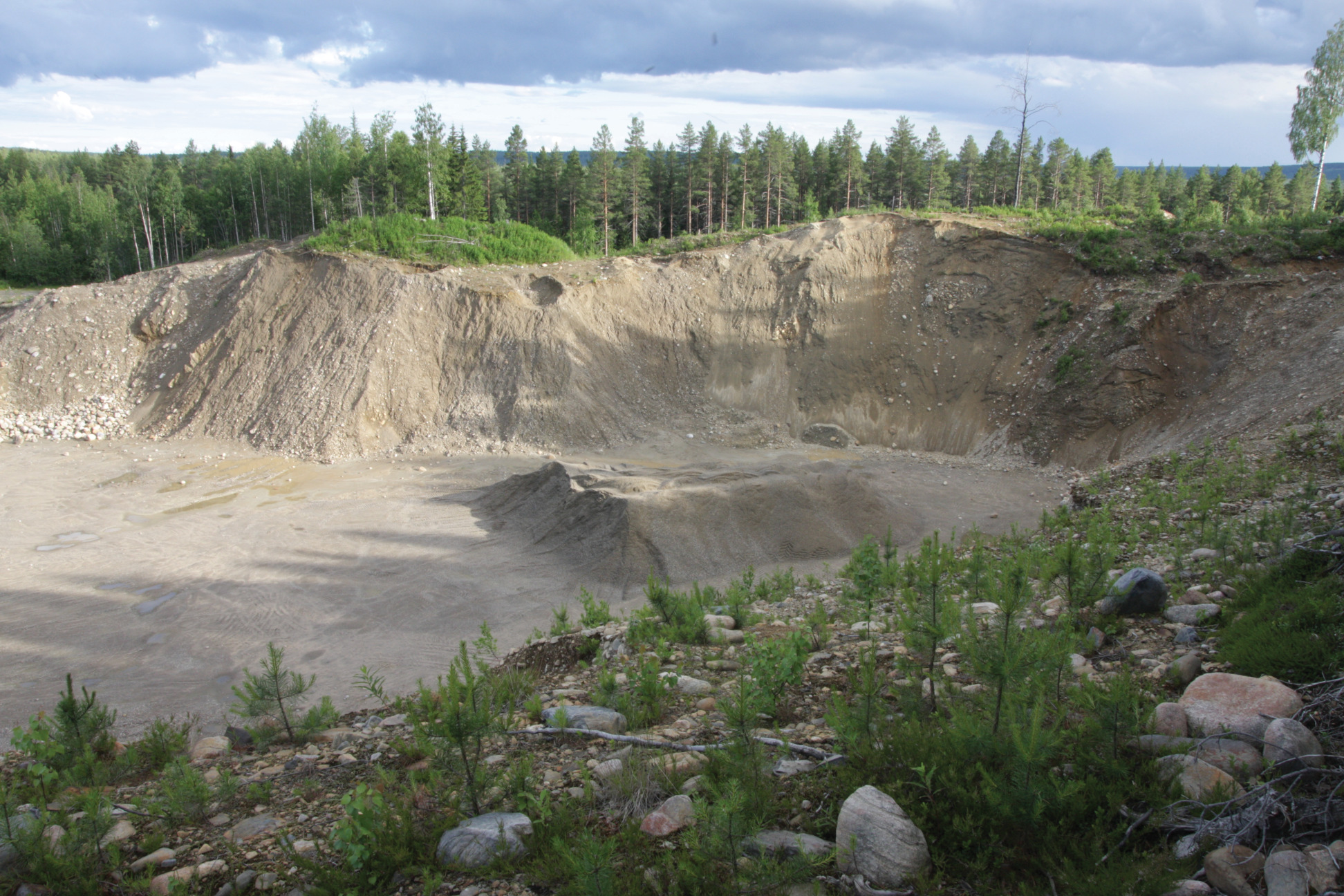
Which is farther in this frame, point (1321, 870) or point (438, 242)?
point (438, 242)

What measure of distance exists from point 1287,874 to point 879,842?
1547 millimetres

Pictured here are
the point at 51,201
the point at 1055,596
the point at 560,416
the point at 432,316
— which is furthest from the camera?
the point at 51,201

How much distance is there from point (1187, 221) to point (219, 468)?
34.2 meters

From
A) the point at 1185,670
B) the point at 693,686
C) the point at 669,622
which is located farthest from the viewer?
the point at 669,622

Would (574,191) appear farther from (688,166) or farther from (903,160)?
(903,160)

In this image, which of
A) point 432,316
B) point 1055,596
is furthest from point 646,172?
point 1055,596

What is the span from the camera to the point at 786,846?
3445 mm

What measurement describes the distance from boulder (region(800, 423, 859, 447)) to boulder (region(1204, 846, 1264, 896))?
21.3 m

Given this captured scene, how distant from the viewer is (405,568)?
14.6 m

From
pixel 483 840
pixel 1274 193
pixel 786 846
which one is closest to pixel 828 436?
pixel 786 846

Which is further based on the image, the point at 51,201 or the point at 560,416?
the point at 51,201

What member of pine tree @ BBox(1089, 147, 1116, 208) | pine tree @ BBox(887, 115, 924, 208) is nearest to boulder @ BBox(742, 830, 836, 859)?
pine tree @ BBox(887, 115, 924, 208)

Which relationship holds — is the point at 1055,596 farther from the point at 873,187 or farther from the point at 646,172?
the point at 873,187

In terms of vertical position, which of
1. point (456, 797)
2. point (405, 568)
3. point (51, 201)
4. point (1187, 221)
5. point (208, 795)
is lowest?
point (405, 568)
